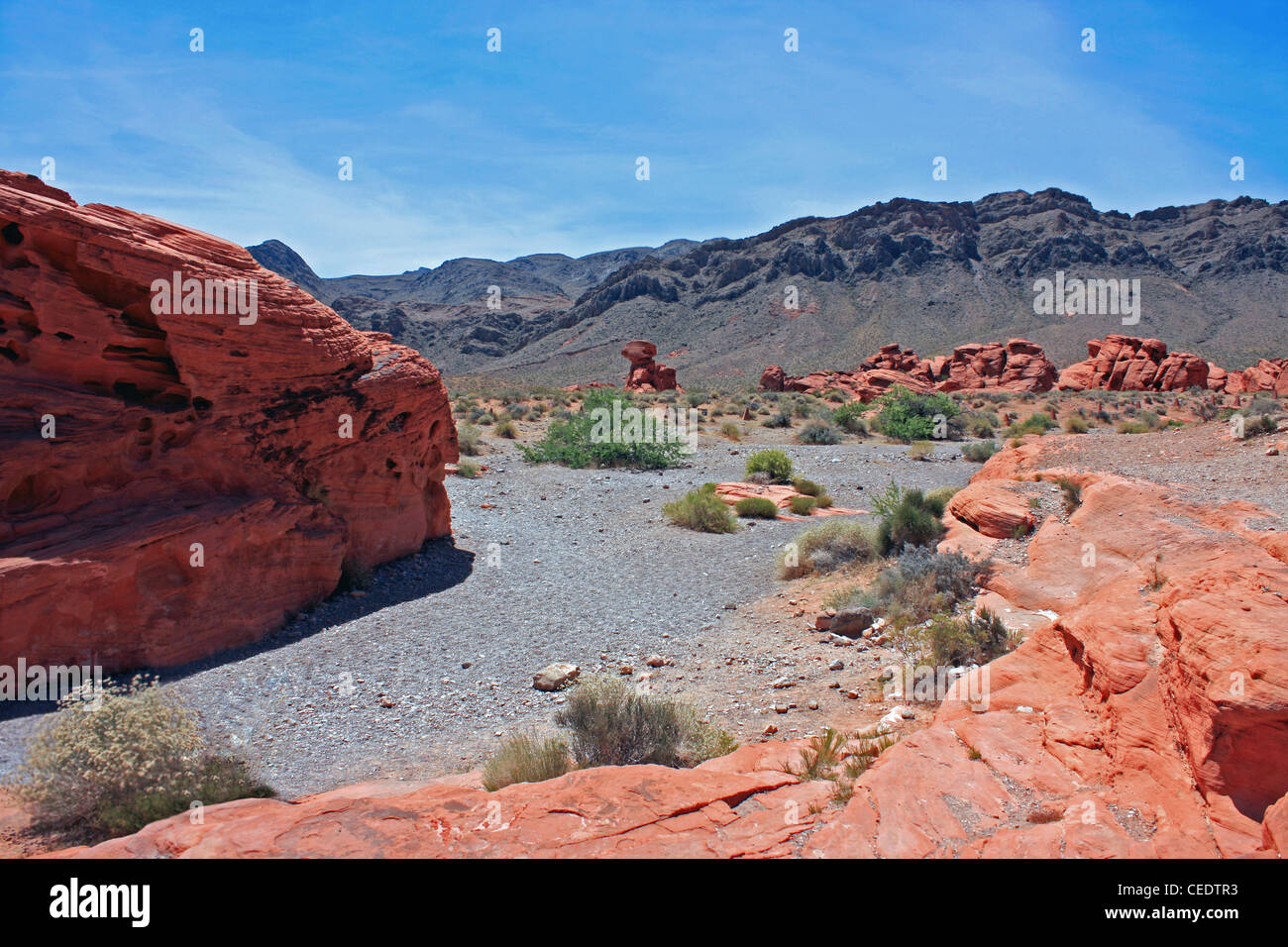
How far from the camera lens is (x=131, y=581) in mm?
6543

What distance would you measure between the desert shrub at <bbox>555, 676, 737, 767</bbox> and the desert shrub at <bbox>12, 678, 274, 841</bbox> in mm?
2025

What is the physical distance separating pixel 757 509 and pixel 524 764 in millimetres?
9185

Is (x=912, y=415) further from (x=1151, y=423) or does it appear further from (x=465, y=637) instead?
(x=465, y=637)

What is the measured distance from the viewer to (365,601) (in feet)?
28.2

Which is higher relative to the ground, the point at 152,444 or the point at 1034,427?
the point at 1034,427

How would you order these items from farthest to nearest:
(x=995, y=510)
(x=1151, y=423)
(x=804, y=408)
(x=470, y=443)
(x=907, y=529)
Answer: (x=804, y=408) < (x=1151, y=423) < (x=470, y=443) < (x=907, y=529) < (x=995, y=510)

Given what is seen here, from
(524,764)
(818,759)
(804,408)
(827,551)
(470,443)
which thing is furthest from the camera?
(804,408)

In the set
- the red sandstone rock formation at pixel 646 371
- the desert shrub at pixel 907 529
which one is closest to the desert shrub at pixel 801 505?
the desert shrub at pixel 907 529

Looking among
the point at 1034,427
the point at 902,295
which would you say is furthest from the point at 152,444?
the point at 902,295

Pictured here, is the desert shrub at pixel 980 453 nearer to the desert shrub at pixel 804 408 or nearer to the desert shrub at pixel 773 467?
the desert shrub at pixel 773 467

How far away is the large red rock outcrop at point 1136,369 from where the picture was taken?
3997 centimetres

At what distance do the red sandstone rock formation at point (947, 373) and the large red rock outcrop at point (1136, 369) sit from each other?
198cm
